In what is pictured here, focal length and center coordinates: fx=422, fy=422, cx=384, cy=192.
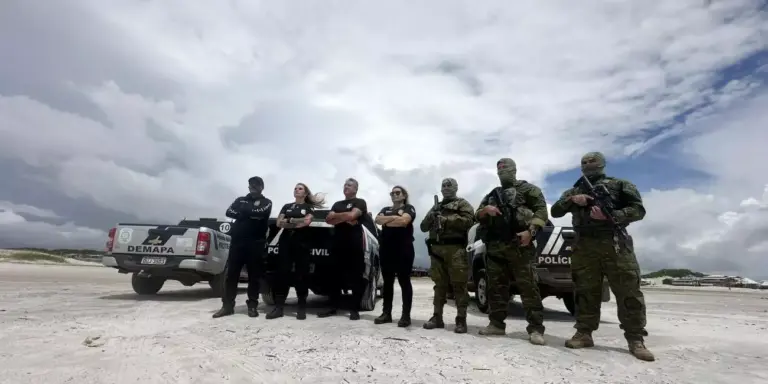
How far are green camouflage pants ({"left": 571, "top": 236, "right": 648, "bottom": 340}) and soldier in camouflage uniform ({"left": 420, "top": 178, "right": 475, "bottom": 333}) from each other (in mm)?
1230

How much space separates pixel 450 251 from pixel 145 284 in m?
7.27

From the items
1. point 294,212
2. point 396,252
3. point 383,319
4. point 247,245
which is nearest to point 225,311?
point 247,245

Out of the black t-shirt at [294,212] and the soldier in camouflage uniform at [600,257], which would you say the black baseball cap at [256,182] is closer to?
the black t-shirt at [294,212]

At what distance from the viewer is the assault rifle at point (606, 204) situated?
4.25 metres

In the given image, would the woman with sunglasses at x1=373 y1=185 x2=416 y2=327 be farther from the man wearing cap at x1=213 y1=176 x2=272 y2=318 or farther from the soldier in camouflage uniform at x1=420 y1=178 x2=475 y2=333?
the man wearing cap at x1=213 y1=176 x2=272 y2=318

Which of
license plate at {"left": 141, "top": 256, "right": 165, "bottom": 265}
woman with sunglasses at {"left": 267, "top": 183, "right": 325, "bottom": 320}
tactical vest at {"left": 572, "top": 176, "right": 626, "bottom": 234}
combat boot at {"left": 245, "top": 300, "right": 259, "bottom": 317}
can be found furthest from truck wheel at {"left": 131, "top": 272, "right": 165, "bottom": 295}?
tactical vest at {"left": 572, "top": 176, "right": 626, "bottom": 234}

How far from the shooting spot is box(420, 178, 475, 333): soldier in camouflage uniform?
5.04 meters

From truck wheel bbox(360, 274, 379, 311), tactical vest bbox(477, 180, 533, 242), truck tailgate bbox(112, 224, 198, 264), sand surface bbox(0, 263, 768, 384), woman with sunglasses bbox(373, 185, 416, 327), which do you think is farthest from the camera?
truck tailgate bbox(112, 224, 198, 264)

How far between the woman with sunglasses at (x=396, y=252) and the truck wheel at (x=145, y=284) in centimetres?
593

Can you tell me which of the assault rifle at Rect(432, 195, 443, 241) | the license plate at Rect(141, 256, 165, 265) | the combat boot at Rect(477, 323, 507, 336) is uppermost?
the assault rifle at Rect(432, 195, 443, 241)

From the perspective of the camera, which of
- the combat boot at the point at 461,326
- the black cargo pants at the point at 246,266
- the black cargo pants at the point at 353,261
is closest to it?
the combat boot at the point at 461,326

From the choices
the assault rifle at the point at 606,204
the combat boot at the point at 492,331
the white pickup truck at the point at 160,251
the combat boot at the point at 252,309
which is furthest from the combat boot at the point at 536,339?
the white pickup truck at the point at 160,251

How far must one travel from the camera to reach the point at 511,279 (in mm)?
4945

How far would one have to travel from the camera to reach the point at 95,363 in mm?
3264
